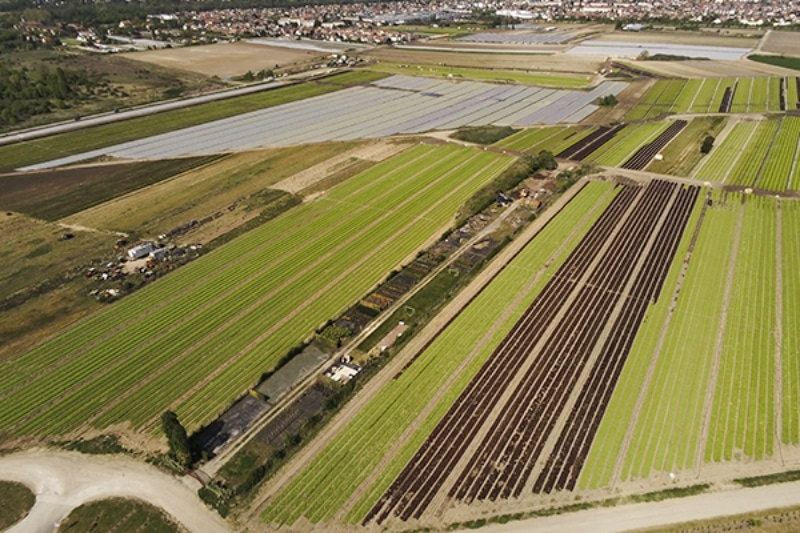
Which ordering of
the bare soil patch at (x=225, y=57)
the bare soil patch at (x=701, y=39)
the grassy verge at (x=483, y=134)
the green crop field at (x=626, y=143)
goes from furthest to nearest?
1. the bare soil patch at (x=701, y=39)
2. the bare soil patch at (x=225, y=57)
3. the grassy verge at (x=483, y=134)
4. the green crop field at (x=626, y=143)

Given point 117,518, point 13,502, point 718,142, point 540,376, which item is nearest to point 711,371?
point 540,376

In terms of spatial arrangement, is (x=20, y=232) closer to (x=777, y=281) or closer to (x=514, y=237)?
(x=514, y=237)

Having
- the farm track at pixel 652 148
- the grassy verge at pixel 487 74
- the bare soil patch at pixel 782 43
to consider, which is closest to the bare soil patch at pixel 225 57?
the grassy verge at pixel 487 74

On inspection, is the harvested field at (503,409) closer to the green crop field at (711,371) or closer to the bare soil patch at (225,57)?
the green crop field at (711,371)

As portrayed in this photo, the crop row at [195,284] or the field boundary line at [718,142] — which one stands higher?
the field boundary line at [718,142]

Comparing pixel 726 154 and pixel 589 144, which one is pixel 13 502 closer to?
pixel 589 144

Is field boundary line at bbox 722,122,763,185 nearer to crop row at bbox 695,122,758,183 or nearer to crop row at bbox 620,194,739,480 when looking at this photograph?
crop row at bbox 695,122,758,183
